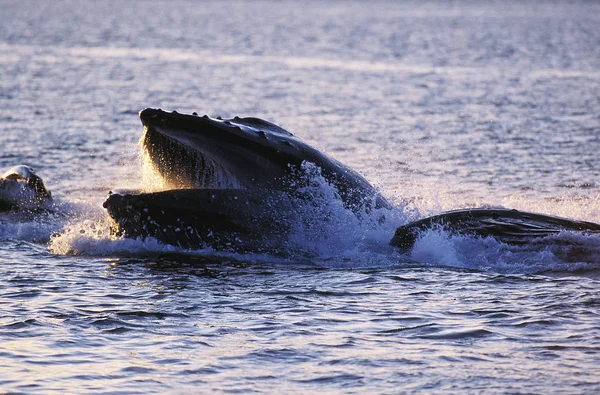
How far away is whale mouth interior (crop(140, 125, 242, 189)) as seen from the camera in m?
13.7

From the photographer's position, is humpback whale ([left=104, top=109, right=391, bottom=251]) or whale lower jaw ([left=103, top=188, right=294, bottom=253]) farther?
whale lower jaw ([left=103, top=188, right=294, bottom=253])

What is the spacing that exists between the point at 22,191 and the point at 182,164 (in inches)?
224

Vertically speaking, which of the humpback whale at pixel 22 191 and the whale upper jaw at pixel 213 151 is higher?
the whale upper jaw at pixel 213 151

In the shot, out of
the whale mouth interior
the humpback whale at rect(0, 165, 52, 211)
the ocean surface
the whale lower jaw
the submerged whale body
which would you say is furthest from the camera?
the humpback whale at rect(0, 165, 52, 211)

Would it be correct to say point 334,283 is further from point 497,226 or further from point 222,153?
point 497,226

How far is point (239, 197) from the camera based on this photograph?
14.0m

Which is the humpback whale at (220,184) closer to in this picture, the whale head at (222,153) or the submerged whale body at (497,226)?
the whale head at (222,153)

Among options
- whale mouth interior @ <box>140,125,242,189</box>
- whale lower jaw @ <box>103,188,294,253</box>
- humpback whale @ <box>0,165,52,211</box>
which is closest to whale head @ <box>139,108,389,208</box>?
whale mouth interior @ <box>140,125,242,189</box>

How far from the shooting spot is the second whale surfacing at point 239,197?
13.7 meters

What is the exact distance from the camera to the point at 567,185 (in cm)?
2155

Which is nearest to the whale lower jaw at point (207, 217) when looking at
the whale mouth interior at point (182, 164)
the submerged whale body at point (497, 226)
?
the whale mouth interior at point (182, 164)

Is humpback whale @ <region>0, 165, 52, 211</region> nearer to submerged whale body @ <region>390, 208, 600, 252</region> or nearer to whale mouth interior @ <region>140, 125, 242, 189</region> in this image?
whale mouth interior @ <region>140, 125, 242, 189</region>

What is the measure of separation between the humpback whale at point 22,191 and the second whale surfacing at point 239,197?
4.55 metres

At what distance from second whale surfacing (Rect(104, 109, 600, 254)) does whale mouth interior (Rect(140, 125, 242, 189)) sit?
0.5 inches
